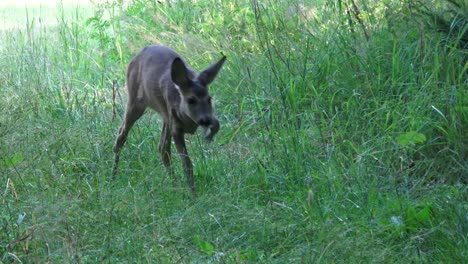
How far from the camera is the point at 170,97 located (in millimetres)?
7359

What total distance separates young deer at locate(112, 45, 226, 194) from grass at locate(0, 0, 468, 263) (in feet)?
0.53

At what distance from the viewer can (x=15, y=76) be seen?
10094 millimetres

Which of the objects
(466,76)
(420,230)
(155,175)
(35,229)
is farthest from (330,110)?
(35,229)

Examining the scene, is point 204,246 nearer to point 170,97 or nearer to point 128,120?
point 170,97

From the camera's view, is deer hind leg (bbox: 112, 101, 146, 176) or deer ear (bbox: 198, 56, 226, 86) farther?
deer hind leg (bbox: 112, 101, 146, 176)

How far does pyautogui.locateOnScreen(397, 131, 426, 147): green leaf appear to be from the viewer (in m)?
6.77

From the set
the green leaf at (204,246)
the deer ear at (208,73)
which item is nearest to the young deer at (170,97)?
the deer ear at (208,73)

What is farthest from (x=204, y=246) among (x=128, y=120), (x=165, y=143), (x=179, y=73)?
(x=128, y=120)

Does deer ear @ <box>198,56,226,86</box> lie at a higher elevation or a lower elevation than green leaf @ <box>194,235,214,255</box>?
higher

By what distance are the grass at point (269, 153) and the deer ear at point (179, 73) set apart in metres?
0.60

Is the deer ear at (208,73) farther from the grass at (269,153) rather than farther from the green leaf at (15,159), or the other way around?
the green leaf at (15,159)

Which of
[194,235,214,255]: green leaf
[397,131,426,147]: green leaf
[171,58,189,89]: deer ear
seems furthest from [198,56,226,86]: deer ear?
[194,235,214,255]: green leaf

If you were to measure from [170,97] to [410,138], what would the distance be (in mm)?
1831

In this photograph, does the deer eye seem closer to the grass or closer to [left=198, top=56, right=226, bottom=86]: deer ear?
[left=198, top=56, right=226, bottom=86]: deer ear
